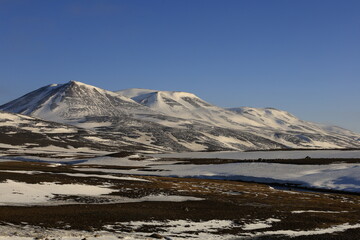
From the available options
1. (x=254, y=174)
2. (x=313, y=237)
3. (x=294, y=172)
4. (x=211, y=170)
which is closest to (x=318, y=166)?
(x=294, y=172)

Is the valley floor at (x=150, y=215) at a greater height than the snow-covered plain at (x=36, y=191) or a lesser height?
lesser

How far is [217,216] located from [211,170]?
6525 cm

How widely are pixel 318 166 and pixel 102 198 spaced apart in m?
68.0

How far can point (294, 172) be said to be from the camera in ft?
311

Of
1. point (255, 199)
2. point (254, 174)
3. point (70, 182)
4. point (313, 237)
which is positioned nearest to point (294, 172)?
point (254, 174)

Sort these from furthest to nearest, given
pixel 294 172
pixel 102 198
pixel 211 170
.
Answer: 1. pixel 211 170
2. pixel 294 172
3. pixel 102 198

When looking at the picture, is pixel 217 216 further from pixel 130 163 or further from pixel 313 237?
pixel 130 163

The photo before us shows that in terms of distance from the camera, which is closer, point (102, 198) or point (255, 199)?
point (102, 198)

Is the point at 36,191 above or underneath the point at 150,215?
above

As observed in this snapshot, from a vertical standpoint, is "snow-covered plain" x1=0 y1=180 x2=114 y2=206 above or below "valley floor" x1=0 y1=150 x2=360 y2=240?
above

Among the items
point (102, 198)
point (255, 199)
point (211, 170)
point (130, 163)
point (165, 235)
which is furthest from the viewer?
point (130, 163)

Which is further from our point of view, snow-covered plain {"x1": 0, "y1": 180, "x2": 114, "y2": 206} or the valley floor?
snow-covered plain {"x1": 0, "y1": 180, "x2": 114, "y2": 206}

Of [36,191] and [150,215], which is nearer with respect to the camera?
[150,215]

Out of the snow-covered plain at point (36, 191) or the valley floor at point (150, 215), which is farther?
the snow-covered plain at point (36, 191)
